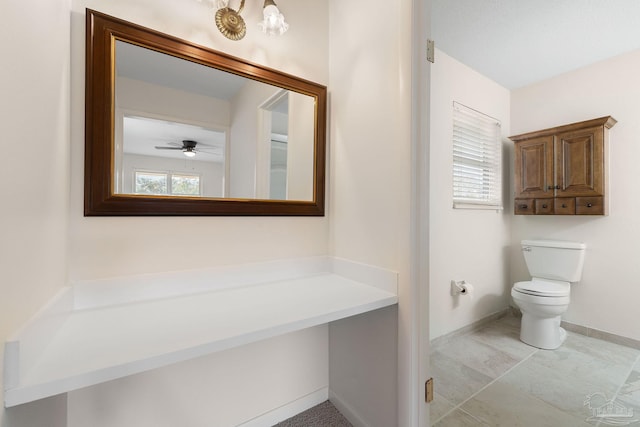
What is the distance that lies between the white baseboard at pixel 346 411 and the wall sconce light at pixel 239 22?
1.87 meters

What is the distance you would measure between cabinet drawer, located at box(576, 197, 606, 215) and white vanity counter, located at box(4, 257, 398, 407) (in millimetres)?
2112

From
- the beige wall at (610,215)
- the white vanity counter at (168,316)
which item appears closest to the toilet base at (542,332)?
the beige wall at (610,215)

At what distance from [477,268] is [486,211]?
0.54 m

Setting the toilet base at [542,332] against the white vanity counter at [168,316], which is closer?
the white vanity counter at [168,316]

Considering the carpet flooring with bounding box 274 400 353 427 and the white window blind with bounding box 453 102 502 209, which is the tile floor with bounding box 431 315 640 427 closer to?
the carpet flooring with bounding box 274 400 353 427

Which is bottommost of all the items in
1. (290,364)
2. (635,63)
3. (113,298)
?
(290,364)

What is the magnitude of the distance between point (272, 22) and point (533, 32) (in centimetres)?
192

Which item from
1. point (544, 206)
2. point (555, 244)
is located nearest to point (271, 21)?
point (544, 206)

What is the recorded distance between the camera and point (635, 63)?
209cm

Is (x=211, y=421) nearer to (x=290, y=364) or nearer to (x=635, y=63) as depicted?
(x=290, y=364)

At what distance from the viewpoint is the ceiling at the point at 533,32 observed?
1672 mm

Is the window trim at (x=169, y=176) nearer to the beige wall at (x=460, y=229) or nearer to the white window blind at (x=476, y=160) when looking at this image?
the beige wall at (x=460, y=229)

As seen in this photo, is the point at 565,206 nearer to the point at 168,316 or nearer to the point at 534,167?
the point at 534,167

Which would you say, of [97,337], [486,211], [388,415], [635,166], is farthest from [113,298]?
[635,166]
